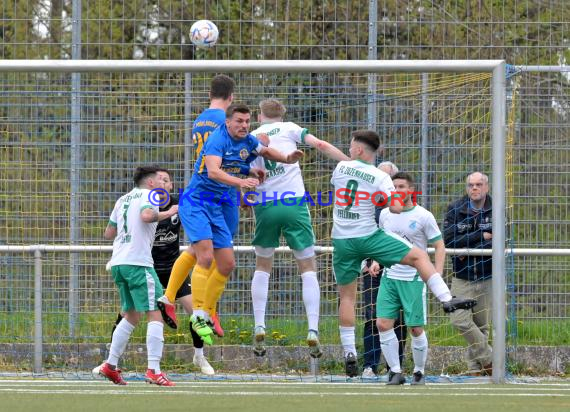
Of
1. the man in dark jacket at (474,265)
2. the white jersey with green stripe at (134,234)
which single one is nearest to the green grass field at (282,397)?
the white jersey with green stripe at (134,234)

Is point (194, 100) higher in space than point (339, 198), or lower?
higher

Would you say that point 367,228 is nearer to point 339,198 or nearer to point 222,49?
point 339,198

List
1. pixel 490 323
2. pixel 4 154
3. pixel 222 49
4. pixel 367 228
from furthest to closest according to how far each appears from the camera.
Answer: pixel 222 49 → pixel 4 154 → pixel 490 323 → pixel 367 228

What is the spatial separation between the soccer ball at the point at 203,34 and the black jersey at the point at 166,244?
1529 mm

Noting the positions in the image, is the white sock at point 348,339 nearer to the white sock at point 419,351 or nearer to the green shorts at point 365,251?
the green shorts at point 365,251

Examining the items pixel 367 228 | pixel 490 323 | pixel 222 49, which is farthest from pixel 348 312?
pixel 222 49

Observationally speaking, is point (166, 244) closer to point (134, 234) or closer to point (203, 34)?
point (134, 234)

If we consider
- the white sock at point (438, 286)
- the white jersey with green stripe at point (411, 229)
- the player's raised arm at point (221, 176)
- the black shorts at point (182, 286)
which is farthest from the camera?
the black shorts at point (182, 286)

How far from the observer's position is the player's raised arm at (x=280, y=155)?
10.4 metres

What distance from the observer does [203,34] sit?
11953mm

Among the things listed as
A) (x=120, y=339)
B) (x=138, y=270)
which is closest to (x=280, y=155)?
(x=138, y=270)

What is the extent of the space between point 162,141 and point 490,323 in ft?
12.0

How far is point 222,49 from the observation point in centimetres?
1405

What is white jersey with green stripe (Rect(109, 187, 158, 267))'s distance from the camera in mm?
10539
